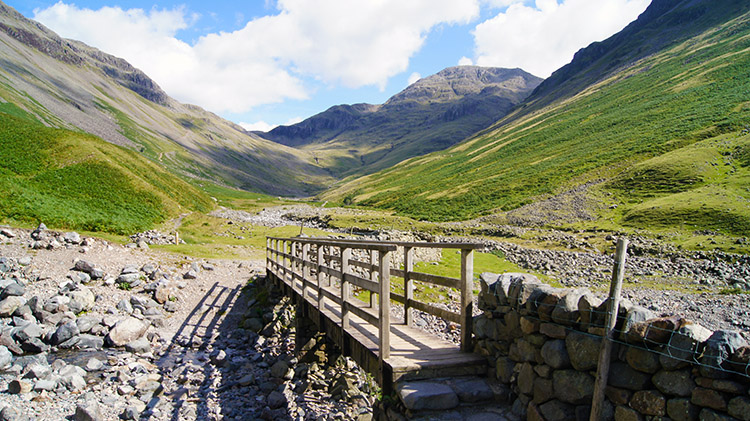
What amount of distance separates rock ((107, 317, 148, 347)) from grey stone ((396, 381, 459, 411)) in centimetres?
1275

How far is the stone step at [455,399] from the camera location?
5.92 metres

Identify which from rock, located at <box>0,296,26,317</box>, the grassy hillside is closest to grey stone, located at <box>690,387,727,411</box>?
rock, located at <box>0,296,26,317</box>

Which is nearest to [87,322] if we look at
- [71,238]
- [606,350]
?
[71,238]

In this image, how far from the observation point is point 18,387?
977 centimetres

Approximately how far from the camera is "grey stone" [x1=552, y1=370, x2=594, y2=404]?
5.05 metres

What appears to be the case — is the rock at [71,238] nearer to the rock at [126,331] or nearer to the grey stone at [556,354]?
the rock at [126,331]

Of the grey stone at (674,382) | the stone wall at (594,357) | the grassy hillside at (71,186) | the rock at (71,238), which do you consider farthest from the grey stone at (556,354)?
the grassy hillside at (71,186)

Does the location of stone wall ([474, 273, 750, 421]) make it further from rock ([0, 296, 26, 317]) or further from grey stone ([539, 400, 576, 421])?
rock ([0, 296, 26, 317])

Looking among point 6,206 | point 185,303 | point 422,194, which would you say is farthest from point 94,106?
point 185,303

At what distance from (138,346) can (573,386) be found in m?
14.9

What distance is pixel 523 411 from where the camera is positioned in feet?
19.1

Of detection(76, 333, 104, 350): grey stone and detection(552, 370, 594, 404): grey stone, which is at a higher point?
detection(552, 370, 594, 404): grey stone

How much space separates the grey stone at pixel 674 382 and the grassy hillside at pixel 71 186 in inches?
1171

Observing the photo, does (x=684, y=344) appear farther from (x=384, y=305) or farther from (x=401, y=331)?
(x=401, y=331)
